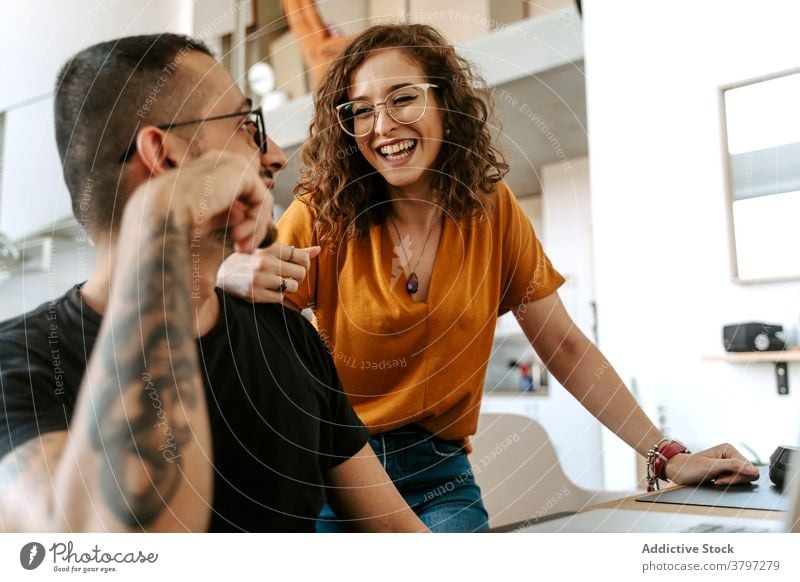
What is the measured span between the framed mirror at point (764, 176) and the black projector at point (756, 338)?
4cm

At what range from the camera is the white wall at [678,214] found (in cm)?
57

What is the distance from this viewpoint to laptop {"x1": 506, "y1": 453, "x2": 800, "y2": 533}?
0.54 metres

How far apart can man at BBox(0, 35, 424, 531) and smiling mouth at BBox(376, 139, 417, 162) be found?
0.29 feet

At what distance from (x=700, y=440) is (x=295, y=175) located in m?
0.40

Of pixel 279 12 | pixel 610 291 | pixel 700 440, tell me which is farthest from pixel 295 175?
pixel 700 440

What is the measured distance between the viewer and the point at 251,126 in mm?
591

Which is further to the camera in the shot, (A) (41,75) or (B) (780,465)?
(A) (41,75)

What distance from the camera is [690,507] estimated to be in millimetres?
548

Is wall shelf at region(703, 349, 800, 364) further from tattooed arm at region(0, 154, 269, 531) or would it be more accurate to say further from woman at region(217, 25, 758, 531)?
tattooed arm at region(0, 154, 269, 531)

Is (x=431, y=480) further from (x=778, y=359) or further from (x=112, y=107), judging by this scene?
(x=112, y=107)

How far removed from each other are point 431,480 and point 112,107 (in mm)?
408

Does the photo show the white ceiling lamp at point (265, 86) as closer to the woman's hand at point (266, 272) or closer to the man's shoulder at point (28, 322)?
the woman's hand at point (266, 272)

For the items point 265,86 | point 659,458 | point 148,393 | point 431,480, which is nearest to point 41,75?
point 265,86
